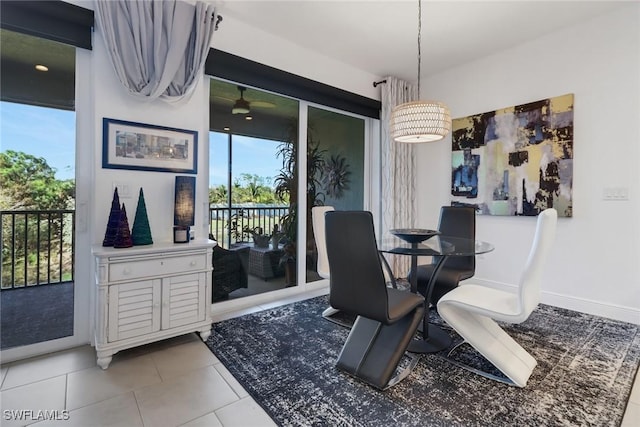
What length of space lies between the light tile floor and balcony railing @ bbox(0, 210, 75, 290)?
22.0 inches

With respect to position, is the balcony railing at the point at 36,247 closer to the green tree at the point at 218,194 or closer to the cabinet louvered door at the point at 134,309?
the cabinet louvered door at the point at 134,309

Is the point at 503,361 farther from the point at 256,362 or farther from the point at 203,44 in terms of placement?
the point at 203,44

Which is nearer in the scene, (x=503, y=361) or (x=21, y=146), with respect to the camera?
(x=503, y=361)

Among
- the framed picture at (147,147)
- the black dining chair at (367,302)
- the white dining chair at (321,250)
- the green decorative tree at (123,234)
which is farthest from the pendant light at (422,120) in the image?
the green decorative tree at (123,234)

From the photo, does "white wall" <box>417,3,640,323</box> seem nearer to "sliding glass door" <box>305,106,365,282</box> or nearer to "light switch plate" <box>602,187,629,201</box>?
"light switch plate" <box>602,187,629,201</box>

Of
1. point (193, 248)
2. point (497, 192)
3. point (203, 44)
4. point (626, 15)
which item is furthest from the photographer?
point (497, 192)

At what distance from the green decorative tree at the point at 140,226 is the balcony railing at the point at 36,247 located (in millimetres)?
477

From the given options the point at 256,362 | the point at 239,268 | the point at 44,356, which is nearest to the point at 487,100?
the point at 239,268

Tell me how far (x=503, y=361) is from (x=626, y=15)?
3.20m

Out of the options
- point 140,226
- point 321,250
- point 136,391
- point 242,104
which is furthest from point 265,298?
point 242,104

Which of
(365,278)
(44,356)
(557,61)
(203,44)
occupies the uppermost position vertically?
(557,61)

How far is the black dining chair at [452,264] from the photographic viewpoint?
260 cm

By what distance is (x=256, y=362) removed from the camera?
79.6 inches

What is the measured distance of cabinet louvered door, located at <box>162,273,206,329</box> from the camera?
2.17 metres
